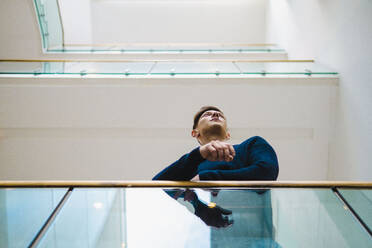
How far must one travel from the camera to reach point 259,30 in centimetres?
1085

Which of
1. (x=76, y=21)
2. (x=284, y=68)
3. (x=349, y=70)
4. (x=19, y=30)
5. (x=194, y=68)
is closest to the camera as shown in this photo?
(x=349, y=70)

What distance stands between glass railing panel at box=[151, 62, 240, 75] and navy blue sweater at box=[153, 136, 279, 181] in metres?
2.64

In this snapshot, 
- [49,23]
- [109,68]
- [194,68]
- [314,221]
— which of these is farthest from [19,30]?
[314,221]

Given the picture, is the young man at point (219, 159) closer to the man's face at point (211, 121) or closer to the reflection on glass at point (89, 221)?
the man's face at point (211, 121)

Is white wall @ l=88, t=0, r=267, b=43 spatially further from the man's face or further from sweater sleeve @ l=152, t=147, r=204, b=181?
sweater sleeve @ l=152, t=147, r=204, b=181

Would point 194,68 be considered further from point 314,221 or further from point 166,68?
point 314,221

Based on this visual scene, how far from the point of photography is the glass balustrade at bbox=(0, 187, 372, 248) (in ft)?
4.02

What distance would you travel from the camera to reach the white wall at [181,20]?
10.7m

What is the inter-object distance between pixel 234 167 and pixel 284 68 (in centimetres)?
328

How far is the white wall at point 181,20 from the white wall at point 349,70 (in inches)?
197

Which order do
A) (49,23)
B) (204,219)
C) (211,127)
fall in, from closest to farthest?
(204,219) → (211,127) → (49,23)

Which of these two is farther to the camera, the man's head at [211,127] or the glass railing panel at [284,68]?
the glass railing panel at [284,68]

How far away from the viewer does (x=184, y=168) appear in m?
2.03

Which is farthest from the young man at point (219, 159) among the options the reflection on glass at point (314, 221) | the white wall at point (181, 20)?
the white wall at point (181, 20)
